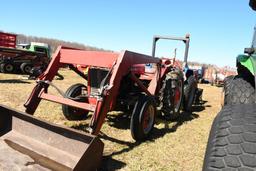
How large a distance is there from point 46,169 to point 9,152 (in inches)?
24.2

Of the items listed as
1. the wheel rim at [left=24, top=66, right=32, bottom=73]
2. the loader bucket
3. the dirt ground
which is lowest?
the wheel rim at [left=24, top=66, right=32, bottom=73]

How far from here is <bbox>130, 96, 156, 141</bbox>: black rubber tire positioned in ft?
15.5

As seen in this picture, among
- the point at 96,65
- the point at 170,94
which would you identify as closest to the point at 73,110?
the point at 96,65

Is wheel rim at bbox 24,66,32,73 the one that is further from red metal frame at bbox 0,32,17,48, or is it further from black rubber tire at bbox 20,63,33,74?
red metal frame at bbox 0,32,17,48

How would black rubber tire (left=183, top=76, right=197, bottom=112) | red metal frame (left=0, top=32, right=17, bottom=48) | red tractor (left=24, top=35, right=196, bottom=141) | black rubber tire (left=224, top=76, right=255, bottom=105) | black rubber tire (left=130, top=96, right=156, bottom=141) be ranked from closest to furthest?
black rubber tire (left=224, top=76, right=255, bottom=105) → red tractor (left=24, top=35, right=196, bottom=141) → black rubber tire (left=130, top=96, right=156, bottom=141) → black rubber tire (left=183, top=76, right=197, bottom=112) → red metal frame (left=0, top=32, right=17, bottom=48)

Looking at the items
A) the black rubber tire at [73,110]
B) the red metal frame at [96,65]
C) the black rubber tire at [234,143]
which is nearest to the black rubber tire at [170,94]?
the red metal frame at [96,65]

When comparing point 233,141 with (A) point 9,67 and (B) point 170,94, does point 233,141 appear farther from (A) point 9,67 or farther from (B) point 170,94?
(A) point 9,67

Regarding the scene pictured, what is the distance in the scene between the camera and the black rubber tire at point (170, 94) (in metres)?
6.27

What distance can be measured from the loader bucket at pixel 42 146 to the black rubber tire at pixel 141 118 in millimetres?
1266

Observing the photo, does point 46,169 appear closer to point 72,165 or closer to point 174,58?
point 72,165

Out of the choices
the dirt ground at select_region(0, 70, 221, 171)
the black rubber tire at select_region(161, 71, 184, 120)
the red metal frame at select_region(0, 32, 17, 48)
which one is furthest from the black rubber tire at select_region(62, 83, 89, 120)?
the red metal frame at select_region(0, 32, 17, 48)

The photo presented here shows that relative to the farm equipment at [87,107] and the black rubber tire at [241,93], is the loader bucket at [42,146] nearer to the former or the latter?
the farm equipment at [87,107]

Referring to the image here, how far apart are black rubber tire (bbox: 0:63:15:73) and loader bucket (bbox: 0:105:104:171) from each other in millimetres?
13015

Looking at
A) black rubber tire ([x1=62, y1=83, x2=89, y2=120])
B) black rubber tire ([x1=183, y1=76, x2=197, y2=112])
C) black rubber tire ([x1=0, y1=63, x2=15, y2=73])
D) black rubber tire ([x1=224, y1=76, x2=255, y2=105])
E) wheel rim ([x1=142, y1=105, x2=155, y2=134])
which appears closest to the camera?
black rubber tire ([x1=224, y1=76, x2=255, y2=105])
